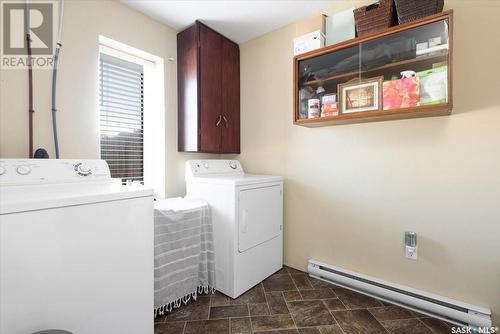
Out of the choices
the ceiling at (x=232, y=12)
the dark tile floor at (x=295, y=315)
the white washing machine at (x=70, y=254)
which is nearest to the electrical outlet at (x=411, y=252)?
the dark tile floor at (x=295, y=315)

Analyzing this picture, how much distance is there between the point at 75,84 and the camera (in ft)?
5.38

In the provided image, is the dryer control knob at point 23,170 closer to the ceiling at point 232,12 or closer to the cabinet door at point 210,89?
the cabinet door at point 210,89

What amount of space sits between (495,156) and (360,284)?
1229 mm

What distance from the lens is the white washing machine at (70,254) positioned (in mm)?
803

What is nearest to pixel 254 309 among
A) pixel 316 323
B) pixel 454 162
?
pixel 316 323

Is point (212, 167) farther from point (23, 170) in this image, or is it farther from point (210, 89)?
point (23, 170)

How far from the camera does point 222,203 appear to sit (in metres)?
1.80

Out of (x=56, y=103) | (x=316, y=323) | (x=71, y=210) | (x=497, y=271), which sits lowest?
(x=316, y=323)

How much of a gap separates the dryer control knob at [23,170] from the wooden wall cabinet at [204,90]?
1.19m

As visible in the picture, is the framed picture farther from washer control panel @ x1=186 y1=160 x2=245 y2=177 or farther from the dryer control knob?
the dryer control knob

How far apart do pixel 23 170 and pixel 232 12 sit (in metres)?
1.89

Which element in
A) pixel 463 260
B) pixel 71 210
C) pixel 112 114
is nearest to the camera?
pixel 71 210

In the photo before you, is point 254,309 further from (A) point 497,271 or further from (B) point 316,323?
(A) point 497,271

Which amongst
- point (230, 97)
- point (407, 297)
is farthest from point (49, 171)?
point (407, 297)
